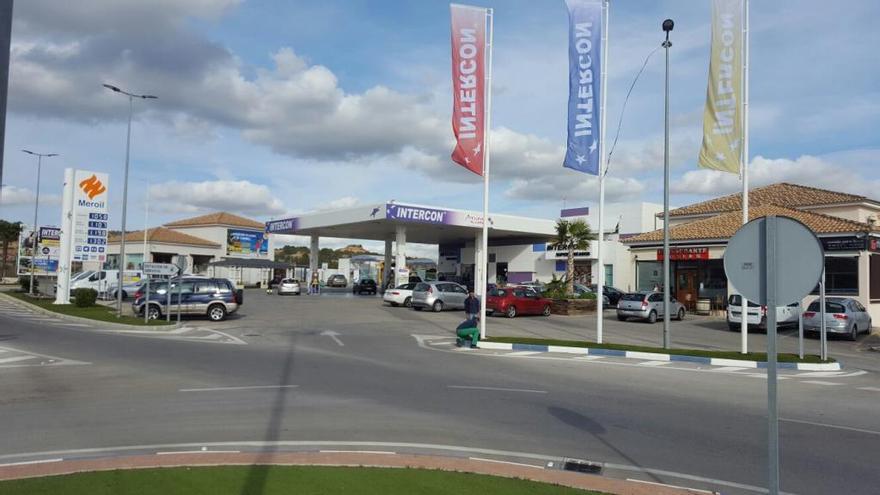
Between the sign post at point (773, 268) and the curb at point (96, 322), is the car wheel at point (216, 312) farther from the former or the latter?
the sign post at point (773, 268)

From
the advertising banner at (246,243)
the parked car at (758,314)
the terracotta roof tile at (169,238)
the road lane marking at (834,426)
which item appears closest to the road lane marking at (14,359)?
the road lane marking at (834,426)

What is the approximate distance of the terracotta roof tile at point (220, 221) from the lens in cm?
A: 6886

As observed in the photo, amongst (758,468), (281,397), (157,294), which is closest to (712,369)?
(758,468)

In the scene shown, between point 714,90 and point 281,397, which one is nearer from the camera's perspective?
point 281,397

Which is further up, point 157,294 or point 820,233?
point 820,233

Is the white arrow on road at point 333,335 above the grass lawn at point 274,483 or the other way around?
the other way around

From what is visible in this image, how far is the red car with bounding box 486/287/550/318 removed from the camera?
31016 millimetres

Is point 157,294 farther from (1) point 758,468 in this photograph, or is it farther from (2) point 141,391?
(1) point 758,468

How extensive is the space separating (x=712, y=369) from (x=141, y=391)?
39.8 ft

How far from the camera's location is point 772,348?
15.0ft

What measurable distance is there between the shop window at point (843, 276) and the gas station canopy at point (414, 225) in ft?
69.2

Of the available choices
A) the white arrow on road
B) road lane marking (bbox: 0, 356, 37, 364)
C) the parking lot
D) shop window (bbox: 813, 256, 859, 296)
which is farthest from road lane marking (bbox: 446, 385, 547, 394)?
shop window (bbox: 813, 256, 859, 296)

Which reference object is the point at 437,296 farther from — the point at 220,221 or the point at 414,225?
the point at 220,221

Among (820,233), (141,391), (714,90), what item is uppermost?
(714,90)
